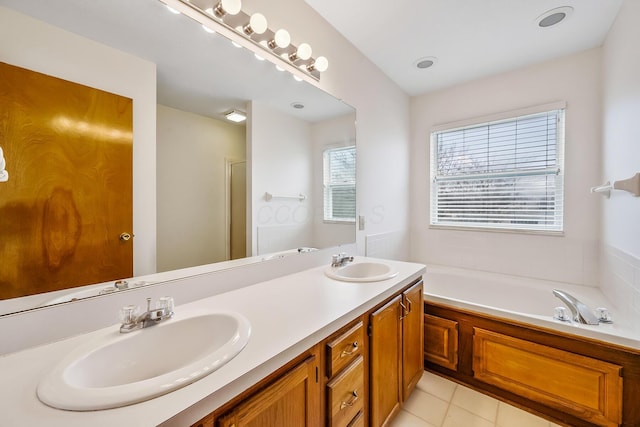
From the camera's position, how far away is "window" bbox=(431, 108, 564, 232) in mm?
2352

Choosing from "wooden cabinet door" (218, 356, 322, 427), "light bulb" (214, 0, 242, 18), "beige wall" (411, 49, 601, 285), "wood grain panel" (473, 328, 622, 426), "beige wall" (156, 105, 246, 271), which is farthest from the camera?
"beige wall" (411, 49, 601, 285)

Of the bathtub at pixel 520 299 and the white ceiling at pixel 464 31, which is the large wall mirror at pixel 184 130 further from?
the bathtub at pixel 520 299

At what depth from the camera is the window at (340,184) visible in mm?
A: 1934

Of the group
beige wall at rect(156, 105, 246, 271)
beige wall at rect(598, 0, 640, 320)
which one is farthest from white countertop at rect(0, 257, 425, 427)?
beige wall at rect(598, 0, 640, 320)

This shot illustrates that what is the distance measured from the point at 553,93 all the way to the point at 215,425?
3.25 meters

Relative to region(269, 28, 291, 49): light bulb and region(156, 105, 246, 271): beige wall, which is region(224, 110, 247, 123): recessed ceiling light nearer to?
region(156, 105, 246, 271): beige wall

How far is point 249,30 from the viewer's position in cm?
131

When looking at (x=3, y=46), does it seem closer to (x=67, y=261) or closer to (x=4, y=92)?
(x=4, y=92)

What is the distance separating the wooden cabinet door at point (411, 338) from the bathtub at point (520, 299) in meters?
0.38

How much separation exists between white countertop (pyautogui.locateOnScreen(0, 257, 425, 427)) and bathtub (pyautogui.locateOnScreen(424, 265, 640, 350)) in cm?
96

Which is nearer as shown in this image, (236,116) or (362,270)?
(236,116)

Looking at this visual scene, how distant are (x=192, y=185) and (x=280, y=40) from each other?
3.07 feet

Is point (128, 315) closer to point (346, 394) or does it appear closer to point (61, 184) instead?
point (61, 184)

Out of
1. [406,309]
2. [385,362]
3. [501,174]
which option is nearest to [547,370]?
[406,309]
